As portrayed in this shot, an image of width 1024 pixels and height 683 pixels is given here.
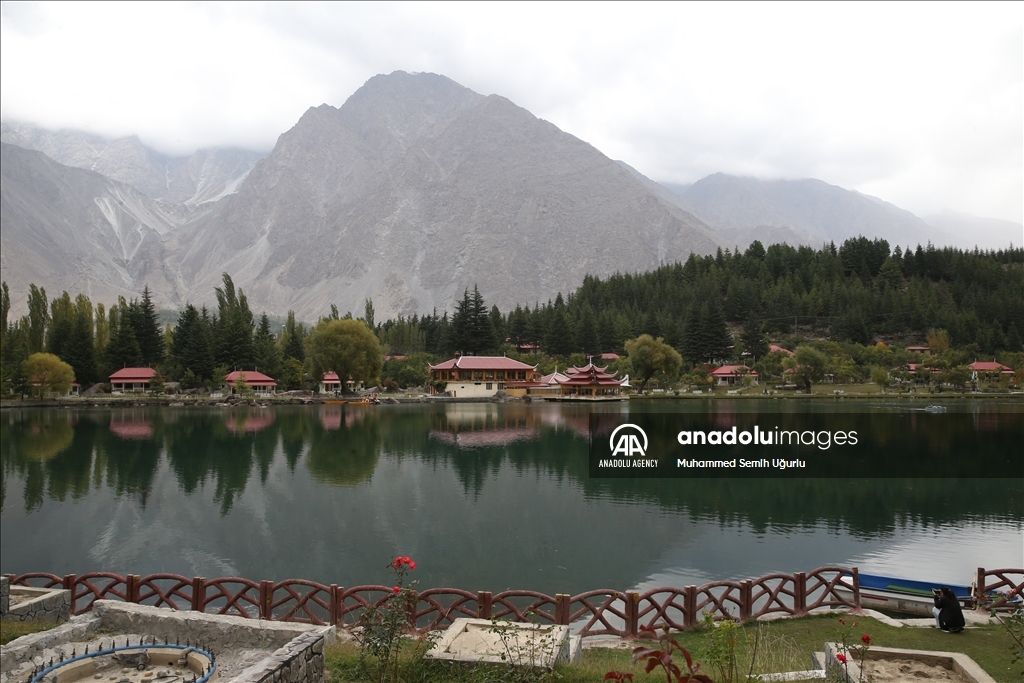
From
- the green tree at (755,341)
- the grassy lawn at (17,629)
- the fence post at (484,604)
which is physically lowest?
the grassy lawn at (17,629)

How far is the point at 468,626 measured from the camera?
22.5 feet

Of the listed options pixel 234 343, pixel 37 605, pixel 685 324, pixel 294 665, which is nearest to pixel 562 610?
pixel 294 665

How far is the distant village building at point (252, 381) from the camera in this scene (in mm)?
56656

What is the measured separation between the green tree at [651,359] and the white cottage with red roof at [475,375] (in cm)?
1152

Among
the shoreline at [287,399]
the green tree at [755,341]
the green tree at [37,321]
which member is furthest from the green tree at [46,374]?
the green tree at [755,341]

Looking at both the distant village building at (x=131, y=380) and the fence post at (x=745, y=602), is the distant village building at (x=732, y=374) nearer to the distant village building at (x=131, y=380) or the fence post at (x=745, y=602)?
the distant village building at (x=131, y=380)

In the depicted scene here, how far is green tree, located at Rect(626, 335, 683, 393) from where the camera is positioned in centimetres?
6075

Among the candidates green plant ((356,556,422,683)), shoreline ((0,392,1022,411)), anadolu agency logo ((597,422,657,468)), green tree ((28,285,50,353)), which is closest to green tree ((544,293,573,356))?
shoreline ((0,392,1022,411))

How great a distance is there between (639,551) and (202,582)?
8736 mm

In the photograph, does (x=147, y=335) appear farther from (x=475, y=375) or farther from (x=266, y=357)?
(x=475, y=375)

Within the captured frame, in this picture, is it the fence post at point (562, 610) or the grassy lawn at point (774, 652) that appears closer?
the grassy lawn at point (774, 652)

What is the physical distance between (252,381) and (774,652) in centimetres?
5729

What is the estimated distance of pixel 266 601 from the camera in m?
8.84

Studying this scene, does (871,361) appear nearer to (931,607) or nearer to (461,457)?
(461,457)
